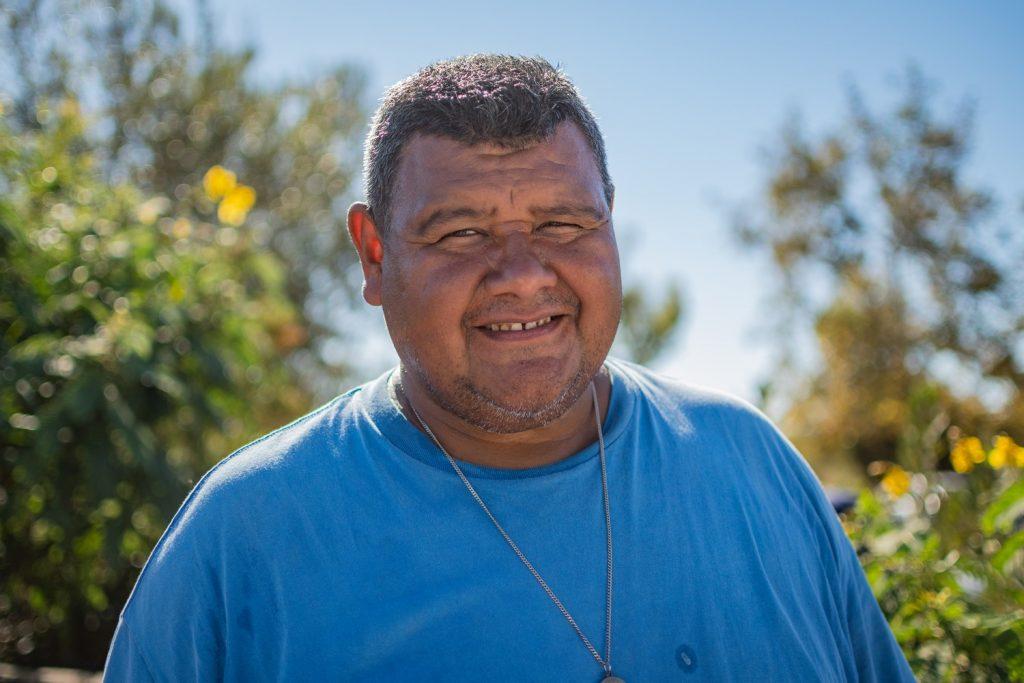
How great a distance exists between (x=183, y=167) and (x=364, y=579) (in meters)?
13.3

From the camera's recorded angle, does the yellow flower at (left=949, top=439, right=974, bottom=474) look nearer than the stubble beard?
No

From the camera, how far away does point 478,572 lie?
1.64m

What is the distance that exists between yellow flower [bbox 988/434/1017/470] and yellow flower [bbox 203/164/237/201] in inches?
130

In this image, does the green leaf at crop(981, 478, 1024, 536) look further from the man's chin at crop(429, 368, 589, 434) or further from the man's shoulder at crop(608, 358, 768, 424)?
the man's chin at crop(429, 368, 589, 434)

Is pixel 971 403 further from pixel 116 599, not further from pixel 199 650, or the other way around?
pixel 199 650

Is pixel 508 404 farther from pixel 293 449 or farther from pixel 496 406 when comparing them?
pixel 293 449

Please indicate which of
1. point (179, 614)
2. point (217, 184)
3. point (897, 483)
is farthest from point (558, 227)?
point (217, 184)

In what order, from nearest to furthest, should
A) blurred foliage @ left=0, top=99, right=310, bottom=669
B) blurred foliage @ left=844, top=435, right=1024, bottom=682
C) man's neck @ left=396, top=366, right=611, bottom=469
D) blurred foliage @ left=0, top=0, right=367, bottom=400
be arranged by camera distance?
man's neck @ left=396, top=366, right=611, bottom=469
blurred foliage @ left=844, top=435, right=1024, bottom=682
blurred foliage @ left=0, top=99, right=310, bottom=669
blurred foliage @ left=0, top=0, right=367, bottom=400

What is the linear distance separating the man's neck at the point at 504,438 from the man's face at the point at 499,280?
5 centimetres

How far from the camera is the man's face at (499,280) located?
5.67ft

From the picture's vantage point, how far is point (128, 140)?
13398 mm

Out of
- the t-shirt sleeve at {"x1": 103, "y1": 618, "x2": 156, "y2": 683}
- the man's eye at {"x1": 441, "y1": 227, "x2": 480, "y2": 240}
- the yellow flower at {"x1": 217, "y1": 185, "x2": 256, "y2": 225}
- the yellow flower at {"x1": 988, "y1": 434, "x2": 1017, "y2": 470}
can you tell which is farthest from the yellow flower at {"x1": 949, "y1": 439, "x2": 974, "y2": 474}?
the yellow flower at {"x1": 217, "y1": 185, "x2": 256, "y2": 225}

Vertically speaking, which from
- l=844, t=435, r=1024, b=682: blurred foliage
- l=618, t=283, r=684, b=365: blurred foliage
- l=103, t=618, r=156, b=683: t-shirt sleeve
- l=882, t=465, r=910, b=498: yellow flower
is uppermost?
l=103, t=618, r=156, b=683: t-shirt sleeve

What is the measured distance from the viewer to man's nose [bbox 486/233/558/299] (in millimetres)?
1715
